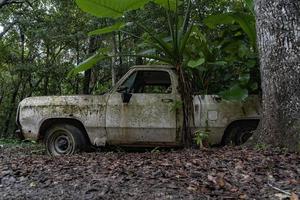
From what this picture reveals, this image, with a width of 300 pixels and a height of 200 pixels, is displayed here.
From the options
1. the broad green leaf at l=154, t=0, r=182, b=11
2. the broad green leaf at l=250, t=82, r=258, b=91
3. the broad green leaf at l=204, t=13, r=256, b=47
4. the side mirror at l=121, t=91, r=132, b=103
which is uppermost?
the broad green leaf at l=154, t=0, r=182, b=11

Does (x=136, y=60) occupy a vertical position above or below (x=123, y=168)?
above

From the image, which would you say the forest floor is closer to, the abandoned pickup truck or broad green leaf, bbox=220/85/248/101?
broad green leaf, bbox=220/85/248/101

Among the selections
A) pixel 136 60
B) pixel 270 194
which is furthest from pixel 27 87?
pixel 270 194

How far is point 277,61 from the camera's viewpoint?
4.54 metres

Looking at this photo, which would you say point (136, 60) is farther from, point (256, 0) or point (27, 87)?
point (256, 0)

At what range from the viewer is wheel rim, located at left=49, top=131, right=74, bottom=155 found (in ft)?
22.6

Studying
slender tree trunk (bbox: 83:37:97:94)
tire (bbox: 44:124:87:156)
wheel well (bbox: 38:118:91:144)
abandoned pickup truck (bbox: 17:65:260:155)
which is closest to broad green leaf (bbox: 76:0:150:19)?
abandoned pickup truck (bbox: 17:65:260:155)

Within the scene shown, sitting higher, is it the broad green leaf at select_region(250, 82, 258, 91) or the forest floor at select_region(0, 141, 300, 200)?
the broad green leaf at select_region(250, 82, 258, 91)

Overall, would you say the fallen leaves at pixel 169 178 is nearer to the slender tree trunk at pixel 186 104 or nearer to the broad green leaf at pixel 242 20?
the slender tree trunk at pixel 186 104

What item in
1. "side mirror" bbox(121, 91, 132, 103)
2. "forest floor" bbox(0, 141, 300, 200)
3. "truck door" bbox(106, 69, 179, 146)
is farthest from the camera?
"side mirror" bbox(121, 91, 132, 103)

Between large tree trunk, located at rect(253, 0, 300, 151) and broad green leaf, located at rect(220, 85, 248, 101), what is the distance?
1.23m

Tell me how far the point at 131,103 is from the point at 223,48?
76.7 inches

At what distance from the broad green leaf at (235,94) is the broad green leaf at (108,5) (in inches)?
74.1

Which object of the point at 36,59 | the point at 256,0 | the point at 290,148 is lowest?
the point at 290,148
